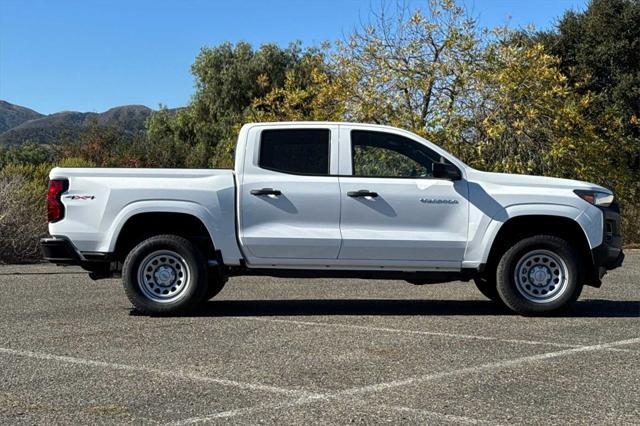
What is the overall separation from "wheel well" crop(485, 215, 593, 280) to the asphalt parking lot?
66 cm

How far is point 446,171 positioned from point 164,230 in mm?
3032

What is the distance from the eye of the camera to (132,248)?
27.8 ft

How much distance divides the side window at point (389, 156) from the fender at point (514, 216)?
0.83 metres

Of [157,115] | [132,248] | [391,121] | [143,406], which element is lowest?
[143,406]

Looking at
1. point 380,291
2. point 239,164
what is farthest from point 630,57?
point 239,164

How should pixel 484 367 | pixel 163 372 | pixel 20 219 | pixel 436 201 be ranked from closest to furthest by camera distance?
pixel 163 372, pixel 484 367, pixel 436 201, pixel 20 219

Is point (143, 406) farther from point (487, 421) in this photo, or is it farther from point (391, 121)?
point (391, 121)

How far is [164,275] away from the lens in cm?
838

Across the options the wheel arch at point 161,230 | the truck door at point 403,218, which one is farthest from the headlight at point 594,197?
the wheel arch at point 161,230

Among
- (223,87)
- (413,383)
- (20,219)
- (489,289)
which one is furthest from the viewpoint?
(223,87)

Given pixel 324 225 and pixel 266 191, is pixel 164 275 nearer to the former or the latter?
pixel 266 191

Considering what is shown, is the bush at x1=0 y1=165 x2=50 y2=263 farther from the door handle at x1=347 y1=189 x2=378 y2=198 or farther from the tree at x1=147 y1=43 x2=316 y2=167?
the tree at x1=147 y1=43 x2=316 y2=167

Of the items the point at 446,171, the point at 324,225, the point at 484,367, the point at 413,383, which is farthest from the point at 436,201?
the point at 413,383

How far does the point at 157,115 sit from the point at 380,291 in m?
35.7
